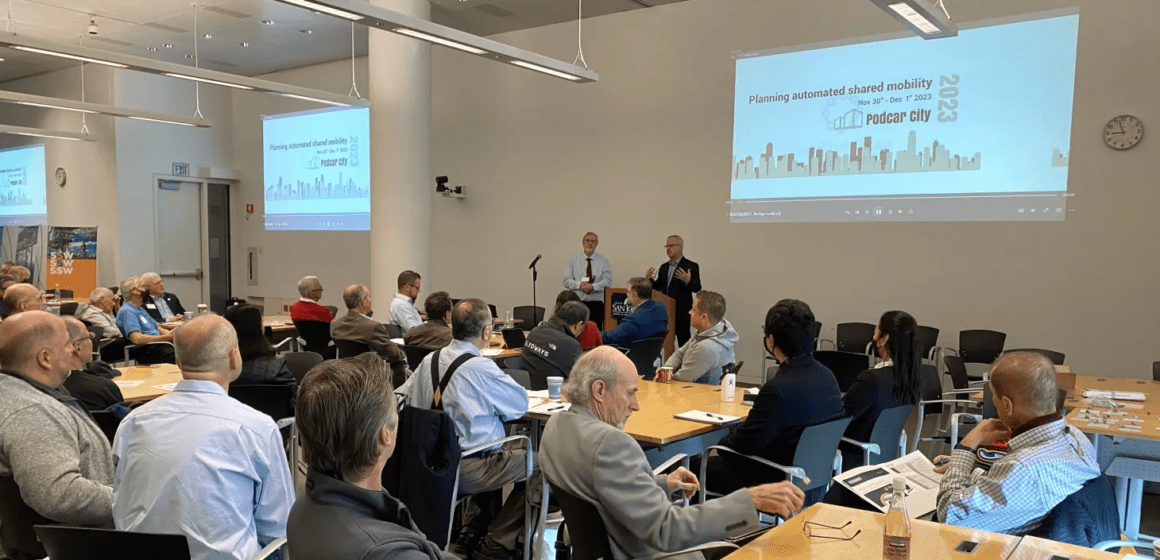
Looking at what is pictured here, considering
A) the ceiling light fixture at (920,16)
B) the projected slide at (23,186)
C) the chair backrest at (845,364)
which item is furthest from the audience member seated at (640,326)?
the projected slide at (23,186)

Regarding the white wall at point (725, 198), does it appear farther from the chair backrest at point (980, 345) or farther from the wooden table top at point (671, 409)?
the wooden table top at point (671, 409)

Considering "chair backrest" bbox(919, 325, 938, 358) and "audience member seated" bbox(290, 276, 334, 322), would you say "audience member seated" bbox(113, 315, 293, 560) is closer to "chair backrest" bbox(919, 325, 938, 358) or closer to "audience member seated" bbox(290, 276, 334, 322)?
"audience member seated" bbox(290, 276, 334, 322)

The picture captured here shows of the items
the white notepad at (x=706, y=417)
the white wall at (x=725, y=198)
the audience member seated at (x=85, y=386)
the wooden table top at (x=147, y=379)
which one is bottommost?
the wooden table top at (x=147, y=379)

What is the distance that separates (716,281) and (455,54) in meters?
4.99

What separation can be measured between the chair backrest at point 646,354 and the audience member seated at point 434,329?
4.74 feet

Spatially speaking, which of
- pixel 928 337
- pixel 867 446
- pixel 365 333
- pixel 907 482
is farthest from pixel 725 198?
pixel 907 482

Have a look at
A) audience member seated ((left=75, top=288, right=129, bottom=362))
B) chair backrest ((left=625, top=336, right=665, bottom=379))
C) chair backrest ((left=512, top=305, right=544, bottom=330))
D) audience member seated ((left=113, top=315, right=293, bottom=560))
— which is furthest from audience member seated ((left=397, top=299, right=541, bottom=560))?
chair backrest ((left=512, top=305, right=544, bottom=330))

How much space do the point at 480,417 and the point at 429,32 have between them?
134 inches

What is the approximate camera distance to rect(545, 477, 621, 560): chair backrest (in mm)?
2285

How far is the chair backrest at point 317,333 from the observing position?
24.0 ft

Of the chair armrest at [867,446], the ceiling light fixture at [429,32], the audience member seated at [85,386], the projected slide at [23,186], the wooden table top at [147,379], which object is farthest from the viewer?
the projected slide at [23,186]

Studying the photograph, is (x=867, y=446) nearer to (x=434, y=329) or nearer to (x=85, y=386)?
(x=434, y=329)

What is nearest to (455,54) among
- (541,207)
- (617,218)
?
(541,207)

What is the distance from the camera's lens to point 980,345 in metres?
7.11
